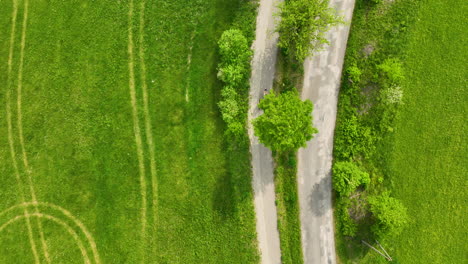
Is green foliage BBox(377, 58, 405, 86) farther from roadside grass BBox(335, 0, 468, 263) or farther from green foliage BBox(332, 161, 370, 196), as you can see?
green foliage BBox(332, 161, 370, 196)

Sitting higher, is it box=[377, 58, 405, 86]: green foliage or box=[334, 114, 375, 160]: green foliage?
box=[377, 58, 405, 86]: green foliage

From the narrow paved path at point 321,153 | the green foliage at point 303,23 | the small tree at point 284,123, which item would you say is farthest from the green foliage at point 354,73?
the small tree at point 284,123

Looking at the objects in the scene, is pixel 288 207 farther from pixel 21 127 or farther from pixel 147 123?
pixel 21 127

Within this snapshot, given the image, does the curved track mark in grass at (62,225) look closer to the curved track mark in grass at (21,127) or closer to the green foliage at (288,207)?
the curved track mark in grass at (21,127)

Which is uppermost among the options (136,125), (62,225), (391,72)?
(391,72)

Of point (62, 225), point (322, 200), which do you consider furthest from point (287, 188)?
point (62, 225)

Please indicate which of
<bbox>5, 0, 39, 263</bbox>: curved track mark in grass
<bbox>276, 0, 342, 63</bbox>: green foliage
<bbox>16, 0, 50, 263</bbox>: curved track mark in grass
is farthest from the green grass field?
<bbox>5, 0, 39, 263</bbox>: curved track mark in grass

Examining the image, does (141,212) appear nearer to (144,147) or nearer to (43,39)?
(144,147)

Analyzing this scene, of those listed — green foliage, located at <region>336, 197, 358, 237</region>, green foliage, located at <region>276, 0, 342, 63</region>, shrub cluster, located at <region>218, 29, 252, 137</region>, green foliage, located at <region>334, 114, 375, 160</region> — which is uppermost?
green foliage, located at <region>276, 0, 342, 63</region>
